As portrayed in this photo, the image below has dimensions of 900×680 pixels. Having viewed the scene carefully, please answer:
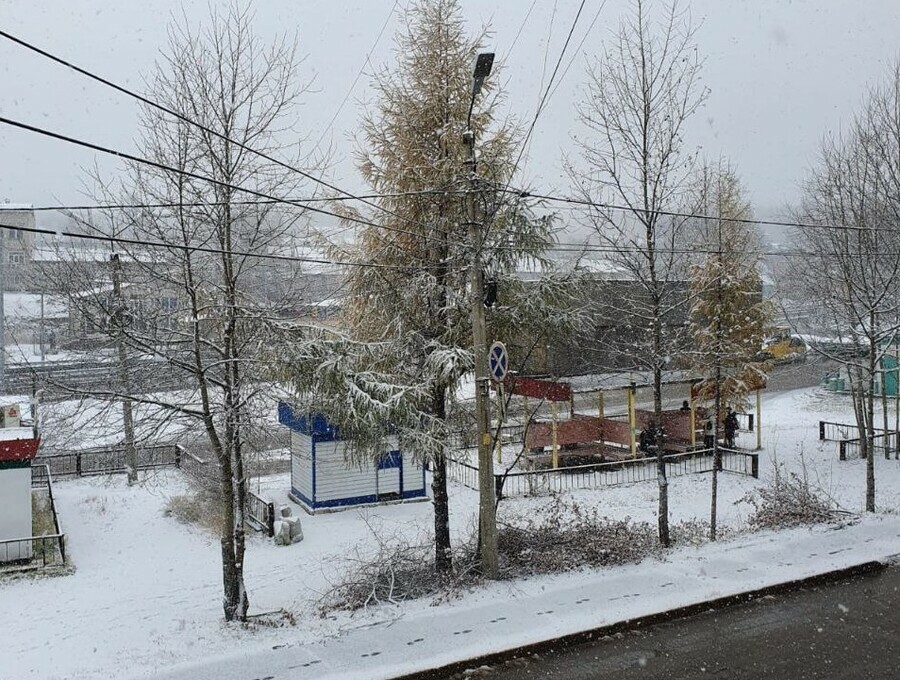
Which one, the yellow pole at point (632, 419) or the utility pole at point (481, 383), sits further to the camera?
the yellow pole at point (632, 419)

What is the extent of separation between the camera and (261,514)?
53.4 feet

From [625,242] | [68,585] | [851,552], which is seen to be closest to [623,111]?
[625,242]

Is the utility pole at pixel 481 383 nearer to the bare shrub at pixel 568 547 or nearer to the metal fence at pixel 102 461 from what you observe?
the bare shrub at pixel 568 547

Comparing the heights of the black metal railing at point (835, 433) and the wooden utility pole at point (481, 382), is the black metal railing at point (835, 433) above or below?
below

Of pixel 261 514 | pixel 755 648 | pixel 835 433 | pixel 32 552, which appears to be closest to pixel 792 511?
pixel 755 648

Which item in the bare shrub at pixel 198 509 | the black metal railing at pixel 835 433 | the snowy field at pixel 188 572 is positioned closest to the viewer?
the snowy field at pixel 188 572

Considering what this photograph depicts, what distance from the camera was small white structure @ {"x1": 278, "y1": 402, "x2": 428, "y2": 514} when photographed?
57.2 ft

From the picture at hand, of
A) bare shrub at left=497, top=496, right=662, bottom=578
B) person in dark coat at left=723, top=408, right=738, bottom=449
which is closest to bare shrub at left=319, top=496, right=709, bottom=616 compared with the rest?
bare shrub at left=497, top=496, right=662, bottom=578

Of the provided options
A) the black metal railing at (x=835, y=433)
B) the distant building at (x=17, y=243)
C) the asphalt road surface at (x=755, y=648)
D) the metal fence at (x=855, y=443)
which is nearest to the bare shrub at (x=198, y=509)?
the distant building at (x=17, y=243)

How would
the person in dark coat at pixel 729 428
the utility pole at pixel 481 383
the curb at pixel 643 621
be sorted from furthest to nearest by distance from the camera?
the person in dark coat at pixel 729 428 → the utility pole at pixel 481 383 → the curb at pixel 643 621

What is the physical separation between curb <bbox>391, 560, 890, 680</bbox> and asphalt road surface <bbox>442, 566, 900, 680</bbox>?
102 millimetres

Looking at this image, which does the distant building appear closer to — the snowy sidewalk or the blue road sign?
the blue road sign

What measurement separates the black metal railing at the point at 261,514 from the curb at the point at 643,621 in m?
8.61

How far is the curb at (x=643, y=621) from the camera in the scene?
7.49 metres
